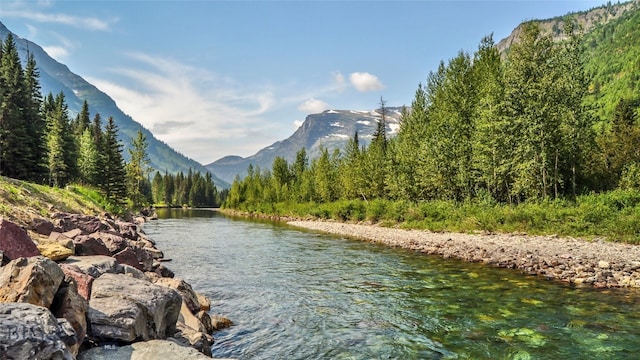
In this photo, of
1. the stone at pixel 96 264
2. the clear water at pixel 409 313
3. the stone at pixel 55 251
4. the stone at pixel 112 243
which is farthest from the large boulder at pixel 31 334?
the stone at pixel 112 243

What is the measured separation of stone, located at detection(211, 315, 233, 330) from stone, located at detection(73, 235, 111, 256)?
4.59m

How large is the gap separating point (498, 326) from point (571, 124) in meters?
25.8

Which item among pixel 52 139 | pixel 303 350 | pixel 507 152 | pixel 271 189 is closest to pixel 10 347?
pixel 303 350

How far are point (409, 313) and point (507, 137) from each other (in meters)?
26.5

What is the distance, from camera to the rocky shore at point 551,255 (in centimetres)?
1558

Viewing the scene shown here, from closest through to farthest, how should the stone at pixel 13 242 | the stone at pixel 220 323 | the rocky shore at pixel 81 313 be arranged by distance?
the rocky shore at pixel 81 313
the stone at pixel 13 242
the stone at pixel 220 323

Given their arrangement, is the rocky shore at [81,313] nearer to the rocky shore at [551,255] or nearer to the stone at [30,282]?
the stone at [30,282]

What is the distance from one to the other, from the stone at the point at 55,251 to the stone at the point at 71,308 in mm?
3903

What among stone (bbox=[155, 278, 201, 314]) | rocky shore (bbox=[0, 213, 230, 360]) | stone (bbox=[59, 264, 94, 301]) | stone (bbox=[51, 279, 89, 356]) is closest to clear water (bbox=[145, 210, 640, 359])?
stone (bbox=[155, 278, 201, 314])

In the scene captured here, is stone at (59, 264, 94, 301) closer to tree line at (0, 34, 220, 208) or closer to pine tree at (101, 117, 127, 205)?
tree line at (0, 34, 220, 208)

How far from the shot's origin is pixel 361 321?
1141cm

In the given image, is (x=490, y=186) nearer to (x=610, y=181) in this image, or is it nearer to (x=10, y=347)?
(x=610, y=181)

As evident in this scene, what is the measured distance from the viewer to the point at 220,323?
10.8 meters

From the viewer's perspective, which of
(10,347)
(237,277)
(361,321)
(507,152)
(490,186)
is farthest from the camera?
(490,186)
